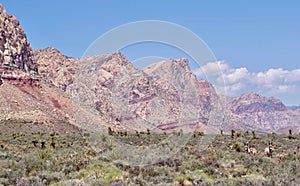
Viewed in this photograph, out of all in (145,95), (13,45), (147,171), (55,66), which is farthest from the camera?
(55,66)

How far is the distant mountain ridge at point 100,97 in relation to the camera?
52.7 metres

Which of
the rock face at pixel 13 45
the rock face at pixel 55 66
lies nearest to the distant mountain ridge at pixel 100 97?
the rock face at pixel 13 45

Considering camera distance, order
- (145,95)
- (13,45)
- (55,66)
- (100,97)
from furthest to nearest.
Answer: (55,66)
(13,45)
(100,97)
(145,95)

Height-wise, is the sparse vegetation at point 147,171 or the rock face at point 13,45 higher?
the rock face at point 13,45

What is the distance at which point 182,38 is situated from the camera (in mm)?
25062

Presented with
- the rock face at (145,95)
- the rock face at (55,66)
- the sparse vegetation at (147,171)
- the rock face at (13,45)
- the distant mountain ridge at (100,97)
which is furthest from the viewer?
the rock face at (55,66)

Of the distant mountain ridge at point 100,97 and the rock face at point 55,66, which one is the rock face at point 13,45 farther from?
the rock face at point 55,66

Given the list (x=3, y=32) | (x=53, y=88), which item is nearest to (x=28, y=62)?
(x=3, y=32)

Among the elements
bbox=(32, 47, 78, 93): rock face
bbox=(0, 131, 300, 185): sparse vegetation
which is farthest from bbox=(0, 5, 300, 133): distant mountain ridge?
bbox=(32, 47, 78, 93): rock face

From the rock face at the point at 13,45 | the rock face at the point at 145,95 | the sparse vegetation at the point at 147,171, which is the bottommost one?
the sparse vegetation at the point at 147,171

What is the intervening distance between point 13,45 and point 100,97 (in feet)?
134

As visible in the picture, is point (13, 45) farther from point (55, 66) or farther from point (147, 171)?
point (147, 171)

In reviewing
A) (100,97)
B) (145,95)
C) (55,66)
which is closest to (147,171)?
(145,95)

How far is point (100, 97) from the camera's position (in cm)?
10731
